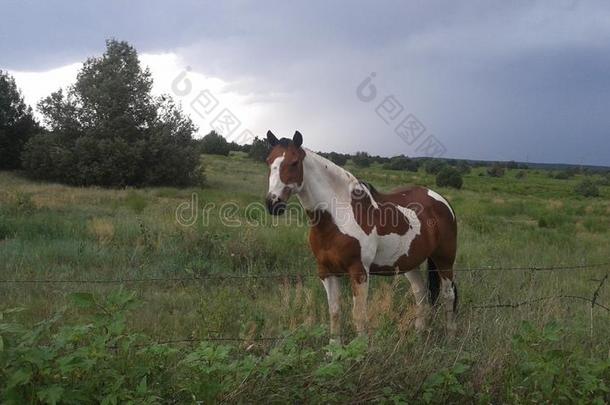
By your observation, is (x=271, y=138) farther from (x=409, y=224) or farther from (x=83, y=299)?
(x=83, y=299)

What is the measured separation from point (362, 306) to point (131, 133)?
2244 cm

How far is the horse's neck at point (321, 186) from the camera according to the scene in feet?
13.4

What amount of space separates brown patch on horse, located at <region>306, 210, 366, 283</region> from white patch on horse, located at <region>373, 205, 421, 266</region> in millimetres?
356

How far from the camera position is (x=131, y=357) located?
2.77m

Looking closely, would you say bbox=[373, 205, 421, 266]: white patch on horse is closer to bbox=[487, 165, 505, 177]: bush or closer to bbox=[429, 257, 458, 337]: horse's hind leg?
bbox=[429, 257, 458, 337]: horse's hind leg

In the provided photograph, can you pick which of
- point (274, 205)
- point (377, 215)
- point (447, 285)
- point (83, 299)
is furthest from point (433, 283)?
point (83, 299)

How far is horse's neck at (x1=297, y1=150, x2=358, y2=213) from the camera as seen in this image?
4.09 m

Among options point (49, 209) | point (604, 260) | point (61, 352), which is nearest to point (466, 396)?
point (61, 352)

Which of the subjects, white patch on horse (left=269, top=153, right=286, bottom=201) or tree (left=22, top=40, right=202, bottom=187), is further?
tree (left=22, top=40, right=202, bottom=187)

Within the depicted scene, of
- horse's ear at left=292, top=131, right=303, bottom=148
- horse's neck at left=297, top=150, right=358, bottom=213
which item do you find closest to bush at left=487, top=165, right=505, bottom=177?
horse's neck at left=297, top=150, right=358, bottom=213

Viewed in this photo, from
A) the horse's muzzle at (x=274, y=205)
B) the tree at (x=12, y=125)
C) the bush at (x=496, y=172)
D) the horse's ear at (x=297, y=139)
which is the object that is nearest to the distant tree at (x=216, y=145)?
the tree at (x=12, y=125)

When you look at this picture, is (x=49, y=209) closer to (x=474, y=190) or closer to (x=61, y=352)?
(x=61, y=352)

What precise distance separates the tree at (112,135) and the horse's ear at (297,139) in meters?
20.4

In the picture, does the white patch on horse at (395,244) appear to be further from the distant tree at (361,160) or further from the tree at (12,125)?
the distant tree at (361,160)
